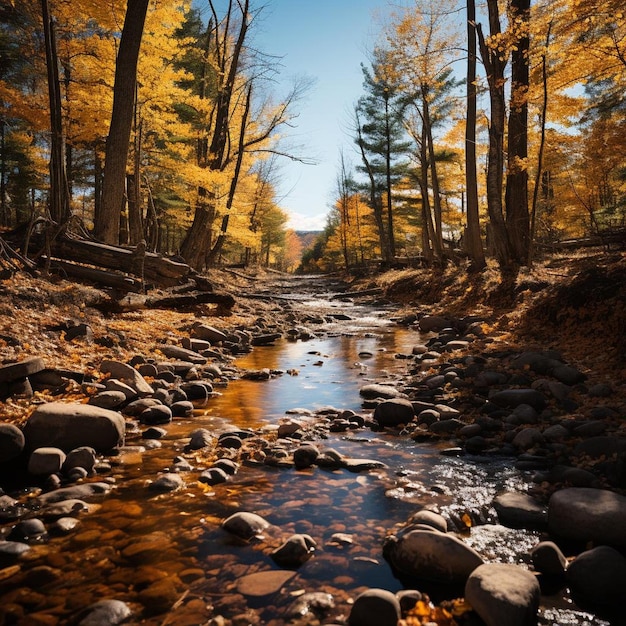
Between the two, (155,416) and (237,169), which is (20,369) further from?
(237,169)

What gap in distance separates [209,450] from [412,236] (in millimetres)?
47122

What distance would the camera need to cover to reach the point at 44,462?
3793 millimetres

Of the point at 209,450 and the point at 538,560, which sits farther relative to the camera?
the point at 209,450

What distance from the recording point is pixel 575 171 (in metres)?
18.1

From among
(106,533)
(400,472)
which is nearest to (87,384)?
(106,533)

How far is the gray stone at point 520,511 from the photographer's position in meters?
3.15

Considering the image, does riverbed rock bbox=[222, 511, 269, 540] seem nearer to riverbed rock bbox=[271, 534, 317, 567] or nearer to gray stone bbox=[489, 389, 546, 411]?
riverbed rock bbox=[271, 534, 317, 567]

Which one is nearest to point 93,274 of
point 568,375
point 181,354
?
point 181,354

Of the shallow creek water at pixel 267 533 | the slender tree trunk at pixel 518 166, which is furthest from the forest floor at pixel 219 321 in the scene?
the shallow creek water at pixel 267 533

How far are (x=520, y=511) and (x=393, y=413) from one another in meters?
2.13

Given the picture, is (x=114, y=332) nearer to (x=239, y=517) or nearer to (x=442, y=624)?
(x=239, y=517)

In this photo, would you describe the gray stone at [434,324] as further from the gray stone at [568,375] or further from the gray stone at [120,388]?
the gray stone at [120,388]

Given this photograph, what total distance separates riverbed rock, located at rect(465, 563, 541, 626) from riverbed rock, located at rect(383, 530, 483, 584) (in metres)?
0.16

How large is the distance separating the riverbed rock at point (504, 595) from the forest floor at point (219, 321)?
320cm
